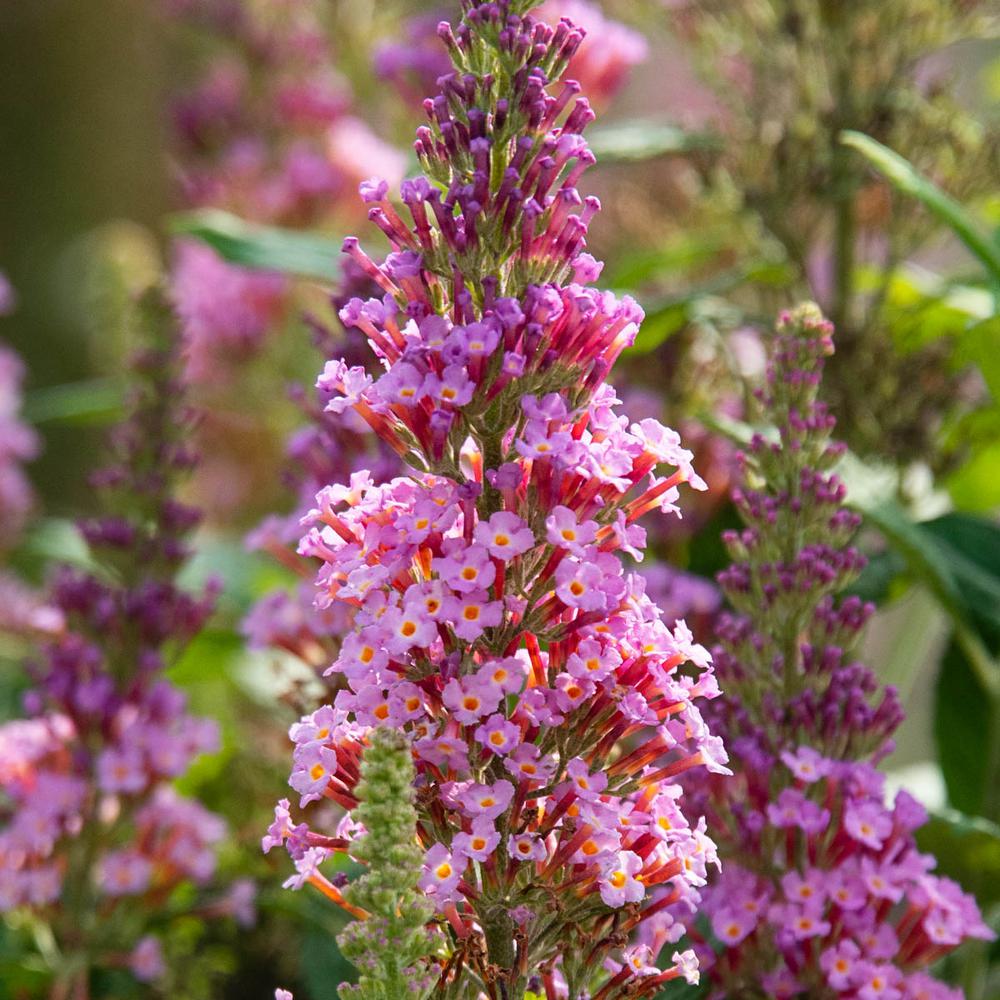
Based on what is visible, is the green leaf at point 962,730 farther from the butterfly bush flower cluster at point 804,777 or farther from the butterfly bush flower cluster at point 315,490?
the butterfly bush flower cluster at point 315,490

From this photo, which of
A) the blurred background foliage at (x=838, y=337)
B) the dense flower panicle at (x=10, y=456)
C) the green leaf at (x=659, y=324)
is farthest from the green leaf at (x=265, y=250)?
the dense flower panicle at (x=10, y=456)

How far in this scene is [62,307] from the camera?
9.06 feet

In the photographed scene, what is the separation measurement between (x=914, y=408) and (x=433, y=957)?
70 centimetres

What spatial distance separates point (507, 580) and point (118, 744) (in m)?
0.56

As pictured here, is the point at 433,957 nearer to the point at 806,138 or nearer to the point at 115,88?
the point at 806,138

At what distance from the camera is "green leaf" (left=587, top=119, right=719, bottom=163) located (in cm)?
116

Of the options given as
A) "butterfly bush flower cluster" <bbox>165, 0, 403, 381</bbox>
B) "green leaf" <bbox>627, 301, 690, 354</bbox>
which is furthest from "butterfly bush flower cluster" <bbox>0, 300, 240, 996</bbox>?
"butterfly bush flower cluster" <bbox>165, 0, 403, 381</bbox>

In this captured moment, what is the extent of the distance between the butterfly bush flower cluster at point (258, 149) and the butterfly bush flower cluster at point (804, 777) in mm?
978

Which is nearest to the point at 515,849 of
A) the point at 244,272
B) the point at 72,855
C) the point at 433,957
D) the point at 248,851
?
the point at 433,957

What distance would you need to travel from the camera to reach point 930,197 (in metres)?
0.90

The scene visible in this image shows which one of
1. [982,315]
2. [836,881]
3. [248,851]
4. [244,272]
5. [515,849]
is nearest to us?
[515,849]

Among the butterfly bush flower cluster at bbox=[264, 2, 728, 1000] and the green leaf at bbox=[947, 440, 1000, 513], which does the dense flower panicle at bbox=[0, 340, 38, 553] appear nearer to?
the green leaf at bbox=[947, 440, 1000, 513]

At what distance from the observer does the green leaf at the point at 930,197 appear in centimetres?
87

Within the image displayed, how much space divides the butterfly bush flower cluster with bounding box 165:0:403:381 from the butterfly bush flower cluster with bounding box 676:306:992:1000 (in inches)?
38.5
